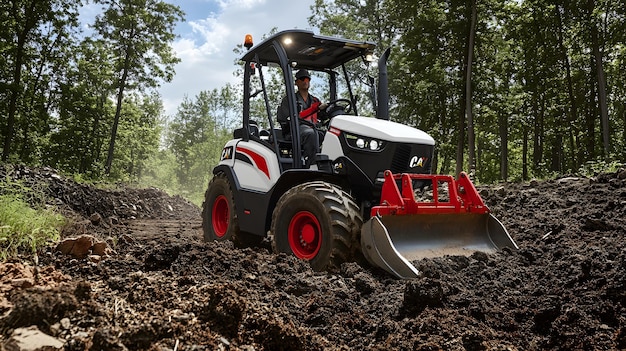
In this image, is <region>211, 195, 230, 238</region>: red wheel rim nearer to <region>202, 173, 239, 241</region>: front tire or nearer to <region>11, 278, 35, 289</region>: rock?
<region>202, 173, 239, 241</region>: front tire

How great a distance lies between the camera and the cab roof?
5616 millimetres

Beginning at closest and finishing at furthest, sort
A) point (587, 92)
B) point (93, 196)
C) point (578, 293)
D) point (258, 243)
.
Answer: point (578, 293)
point (258, 243)
point (93, 196)
point (587, 92)

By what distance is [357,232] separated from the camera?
4.46 meters

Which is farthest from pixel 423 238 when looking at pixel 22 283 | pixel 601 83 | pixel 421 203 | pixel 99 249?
pixel 601 83

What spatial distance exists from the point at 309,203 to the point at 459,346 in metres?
2.28

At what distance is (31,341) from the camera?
6.76ft

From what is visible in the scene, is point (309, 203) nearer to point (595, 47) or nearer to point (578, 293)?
point (578, 293)

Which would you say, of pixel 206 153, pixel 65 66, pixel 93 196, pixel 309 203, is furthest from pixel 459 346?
pixel 206 153

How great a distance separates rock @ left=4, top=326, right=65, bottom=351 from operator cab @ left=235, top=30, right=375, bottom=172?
11.5 ft

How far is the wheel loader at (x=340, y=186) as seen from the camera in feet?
14.6

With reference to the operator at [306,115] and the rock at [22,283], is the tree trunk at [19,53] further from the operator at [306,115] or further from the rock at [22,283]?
the rock at [22,283]

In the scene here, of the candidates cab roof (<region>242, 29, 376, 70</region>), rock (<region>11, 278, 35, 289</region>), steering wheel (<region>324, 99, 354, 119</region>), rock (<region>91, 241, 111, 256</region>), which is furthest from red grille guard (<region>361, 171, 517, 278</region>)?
rock (<region>11, 278, 35, 289</region>)

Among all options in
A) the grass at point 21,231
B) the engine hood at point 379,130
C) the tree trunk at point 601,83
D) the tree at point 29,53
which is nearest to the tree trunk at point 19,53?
the tree at point 29,53

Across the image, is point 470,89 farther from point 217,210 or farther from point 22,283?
point 22,283
